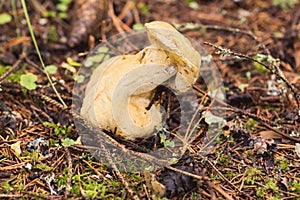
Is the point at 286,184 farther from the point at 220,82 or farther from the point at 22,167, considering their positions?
the point at 22,167

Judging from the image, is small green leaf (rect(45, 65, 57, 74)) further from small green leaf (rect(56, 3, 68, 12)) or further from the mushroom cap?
small green leaf (rect(56, 3, 68, 12))

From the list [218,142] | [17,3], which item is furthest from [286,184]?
[17,3]

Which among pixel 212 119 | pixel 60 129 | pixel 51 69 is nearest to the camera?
pixel 60 129

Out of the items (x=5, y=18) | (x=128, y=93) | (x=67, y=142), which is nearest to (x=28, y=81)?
(x=67, y=142)

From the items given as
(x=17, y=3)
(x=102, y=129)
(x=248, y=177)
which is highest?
(x=17, y=3)

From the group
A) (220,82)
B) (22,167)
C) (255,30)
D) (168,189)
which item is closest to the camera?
(168,189)

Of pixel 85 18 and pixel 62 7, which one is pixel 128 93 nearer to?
pixel 85 18

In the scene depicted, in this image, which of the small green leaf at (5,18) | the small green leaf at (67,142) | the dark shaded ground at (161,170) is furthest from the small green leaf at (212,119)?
the small green leaf at (5,18)
